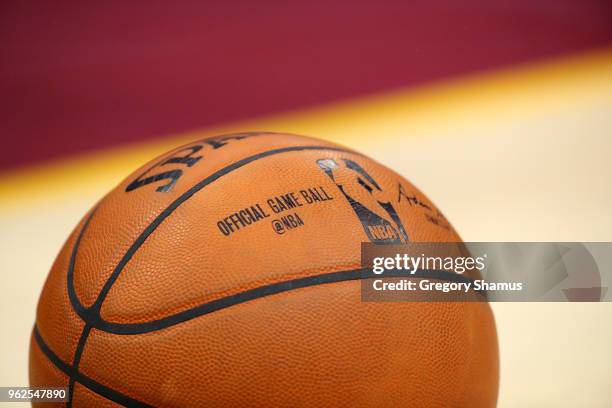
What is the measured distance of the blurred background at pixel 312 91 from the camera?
128 inches

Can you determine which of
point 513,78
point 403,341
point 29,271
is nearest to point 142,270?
point 403,341

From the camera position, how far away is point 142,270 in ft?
3.90

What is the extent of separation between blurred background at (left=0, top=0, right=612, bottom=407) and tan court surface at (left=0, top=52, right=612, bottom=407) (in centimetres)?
1

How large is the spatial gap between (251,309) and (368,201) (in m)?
0.28

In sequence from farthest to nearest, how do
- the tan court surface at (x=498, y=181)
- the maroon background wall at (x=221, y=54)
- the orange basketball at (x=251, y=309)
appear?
the maroon background wall at (x=221, y=54)
the tan court surface at (x=498, y=181)
the orange basketball at (x=251, y=309)

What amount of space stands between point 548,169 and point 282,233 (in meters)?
2.14

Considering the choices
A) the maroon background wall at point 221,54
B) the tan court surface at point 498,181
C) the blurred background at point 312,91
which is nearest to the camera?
the tan court surface at point 498,181

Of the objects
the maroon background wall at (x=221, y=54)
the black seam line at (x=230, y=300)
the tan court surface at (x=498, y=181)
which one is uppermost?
the maroon background wall at (x=221, y=54)

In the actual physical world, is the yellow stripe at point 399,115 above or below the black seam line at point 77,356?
above

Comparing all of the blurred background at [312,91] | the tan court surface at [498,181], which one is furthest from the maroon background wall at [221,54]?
the tan court surface at [498,181]

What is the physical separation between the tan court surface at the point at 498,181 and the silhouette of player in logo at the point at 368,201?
60cm

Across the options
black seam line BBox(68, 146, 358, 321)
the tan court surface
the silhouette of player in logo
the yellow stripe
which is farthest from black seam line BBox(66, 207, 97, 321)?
the yellow stripe

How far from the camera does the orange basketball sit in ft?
3.68

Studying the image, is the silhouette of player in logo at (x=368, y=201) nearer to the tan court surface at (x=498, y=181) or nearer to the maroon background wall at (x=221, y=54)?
the tan court surface at (x=498, y=181)
